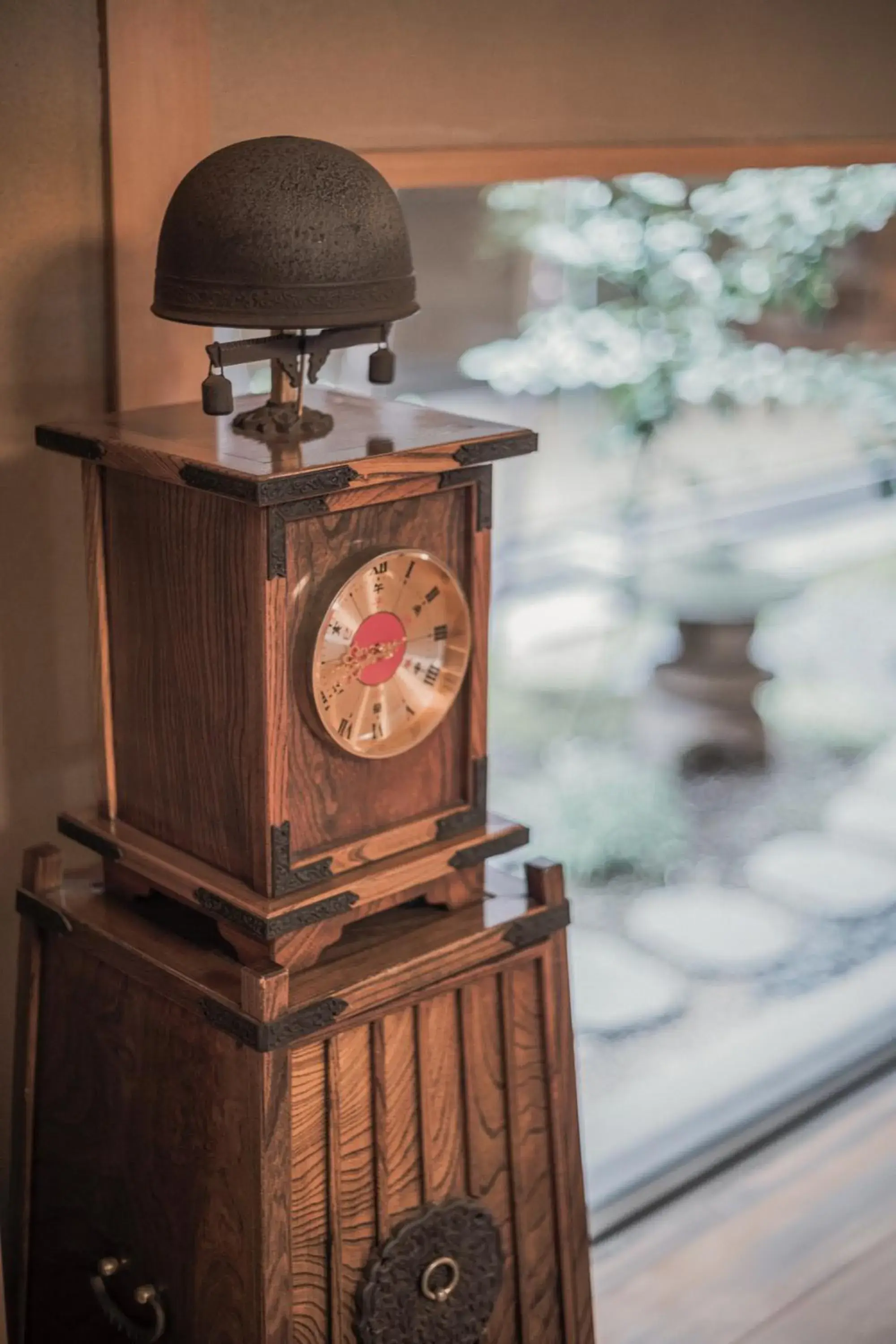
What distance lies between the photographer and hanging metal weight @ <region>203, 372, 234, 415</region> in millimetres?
1695

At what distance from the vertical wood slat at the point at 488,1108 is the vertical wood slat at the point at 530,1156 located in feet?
0.04

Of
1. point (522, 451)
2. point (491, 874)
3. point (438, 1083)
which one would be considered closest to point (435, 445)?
point (522, 451)

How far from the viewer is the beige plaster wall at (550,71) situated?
215 centimetres

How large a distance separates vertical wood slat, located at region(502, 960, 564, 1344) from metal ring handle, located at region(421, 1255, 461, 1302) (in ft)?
0.41

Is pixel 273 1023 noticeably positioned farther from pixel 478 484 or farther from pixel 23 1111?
pixel 478 484

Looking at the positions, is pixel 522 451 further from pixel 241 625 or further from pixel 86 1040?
pixel 86 1040

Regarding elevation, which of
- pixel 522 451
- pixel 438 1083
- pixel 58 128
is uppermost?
pixel 58 128

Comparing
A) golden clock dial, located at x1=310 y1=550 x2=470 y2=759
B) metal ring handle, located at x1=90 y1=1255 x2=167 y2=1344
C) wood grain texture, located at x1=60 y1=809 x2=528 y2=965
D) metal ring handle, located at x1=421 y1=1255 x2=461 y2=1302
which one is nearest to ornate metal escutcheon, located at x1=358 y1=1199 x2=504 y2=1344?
metal ring handle, located at x1=421 y1=1255 x2=461 y2=1302

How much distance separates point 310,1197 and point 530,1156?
0.38 meters

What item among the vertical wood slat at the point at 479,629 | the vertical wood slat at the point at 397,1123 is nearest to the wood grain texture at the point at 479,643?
the vertical wood slat at the point at 479,629

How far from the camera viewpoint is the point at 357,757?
1880 mm

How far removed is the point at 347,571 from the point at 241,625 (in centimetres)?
14

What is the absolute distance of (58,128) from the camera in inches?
78.2

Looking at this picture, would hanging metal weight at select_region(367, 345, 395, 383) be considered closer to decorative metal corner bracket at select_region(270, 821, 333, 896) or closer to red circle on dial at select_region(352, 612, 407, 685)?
red circle on dial at select_region(352, 612, 407, 685)
